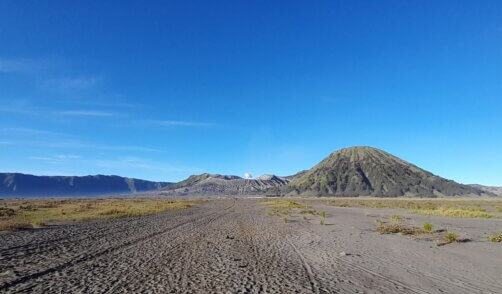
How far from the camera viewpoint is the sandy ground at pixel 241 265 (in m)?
9.52

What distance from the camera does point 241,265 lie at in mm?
12523

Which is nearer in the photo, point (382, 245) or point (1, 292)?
point (1, 292)

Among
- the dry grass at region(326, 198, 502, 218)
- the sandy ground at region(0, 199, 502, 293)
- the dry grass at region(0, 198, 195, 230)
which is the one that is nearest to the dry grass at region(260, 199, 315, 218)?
the dry grass at region(326, 198, 502, 218)

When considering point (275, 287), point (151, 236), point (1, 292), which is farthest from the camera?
point (151, 236)

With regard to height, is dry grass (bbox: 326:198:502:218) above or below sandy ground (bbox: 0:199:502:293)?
above

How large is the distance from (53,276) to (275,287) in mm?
5922

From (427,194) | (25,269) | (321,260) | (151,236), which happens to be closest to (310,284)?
(321,260)

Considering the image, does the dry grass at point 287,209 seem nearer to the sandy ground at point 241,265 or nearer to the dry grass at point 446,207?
the dry grass at point 446,207

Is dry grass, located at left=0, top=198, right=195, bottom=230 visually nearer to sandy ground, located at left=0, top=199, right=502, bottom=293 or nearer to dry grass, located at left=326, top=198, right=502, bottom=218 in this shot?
sandy ground, located at left=0, top=199, right=502, bottom=293

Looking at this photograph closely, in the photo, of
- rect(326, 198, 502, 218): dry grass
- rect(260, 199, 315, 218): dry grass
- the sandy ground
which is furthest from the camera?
rect(260, 199, 315, 218): dry grass

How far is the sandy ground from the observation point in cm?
952

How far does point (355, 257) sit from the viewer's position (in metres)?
14.4

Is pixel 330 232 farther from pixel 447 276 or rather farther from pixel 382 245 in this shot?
pixel 447 276

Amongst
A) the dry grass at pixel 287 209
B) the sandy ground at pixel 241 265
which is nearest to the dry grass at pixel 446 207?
the dry grass at pixel 287 209
